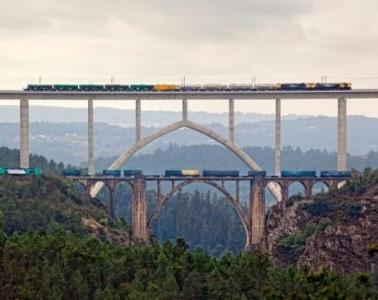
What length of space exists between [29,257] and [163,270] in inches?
434

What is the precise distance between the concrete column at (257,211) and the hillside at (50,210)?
16.7m

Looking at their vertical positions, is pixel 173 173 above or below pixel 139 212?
above

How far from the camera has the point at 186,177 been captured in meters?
172

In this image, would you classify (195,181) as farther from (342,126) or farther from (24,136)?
(24,136)

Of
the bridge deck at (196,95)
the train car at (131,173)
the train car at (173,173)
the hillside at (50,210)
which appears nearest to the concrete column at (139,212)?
the hillside at (50,210)

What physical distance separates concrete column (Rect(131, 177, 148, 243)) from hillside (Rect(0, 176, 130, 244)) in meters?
2.09

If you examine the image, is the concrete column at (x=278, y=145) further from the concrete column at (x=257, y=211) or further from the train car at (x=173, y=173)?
the train car at (x=173, y=173)

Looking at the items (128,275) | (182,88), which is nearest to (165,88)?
(182,88)

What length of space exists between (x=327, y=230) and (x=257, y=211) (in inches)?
1029

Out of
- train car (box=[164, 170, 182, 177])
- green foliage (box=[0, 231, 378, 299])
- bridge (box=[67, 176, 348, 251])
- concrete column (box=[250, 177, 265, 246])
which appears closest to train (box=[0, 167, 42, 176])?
bridge (box=[67, 176, 348, 251])

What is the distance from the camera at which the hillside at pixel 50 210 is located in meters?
148

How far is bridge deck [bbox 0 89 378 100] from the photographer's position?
17888 centimetres

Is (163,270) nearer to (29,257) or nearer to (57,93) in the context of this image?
(29,257)

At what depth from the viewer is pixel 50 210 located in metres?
154
